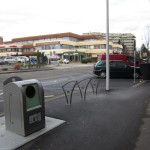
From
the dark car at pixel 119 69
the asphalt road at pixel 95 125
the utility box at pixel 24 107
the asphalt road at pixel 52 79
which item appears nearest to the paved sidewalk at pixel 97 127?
the asphalt road at pixel 95 125

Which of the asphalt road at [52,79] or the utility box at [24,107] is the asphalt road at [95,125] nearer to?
the utility box at [24,107]

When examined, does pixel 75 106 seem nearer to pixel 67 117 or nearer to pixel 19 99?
pixel 67 117

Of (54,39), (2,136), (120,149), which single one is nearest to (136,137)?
(120,149)

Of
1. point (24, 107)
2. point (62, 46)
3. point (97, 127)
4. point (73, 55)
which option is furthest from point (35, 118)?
point (73, 55)

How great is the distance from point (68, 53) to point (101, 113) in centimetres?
6167

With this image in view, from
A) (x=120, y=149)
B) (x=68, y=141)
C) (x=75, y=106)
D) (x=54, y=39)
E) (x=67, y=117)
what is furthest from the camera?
(x=54, y=39)

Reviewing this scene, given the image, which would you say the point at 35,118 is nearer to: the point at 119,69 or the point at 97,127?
the point at 97,127

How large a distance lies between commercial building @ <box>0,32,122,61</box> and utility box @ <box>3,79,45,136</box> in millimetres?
61479

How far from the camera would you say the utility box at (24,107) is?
3649 millimetres

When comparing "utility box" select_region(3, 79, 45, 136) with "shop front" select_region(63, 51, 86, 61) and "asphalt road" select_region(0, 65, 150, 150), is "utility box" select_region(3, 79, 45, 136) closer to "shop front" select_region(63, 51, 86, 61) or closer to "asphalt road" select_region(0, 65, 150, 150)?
"asphalt road" select_region(0, 65, 150, 150)

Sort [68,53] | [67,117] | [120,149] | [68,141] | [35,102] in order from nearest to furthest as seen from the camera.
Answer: [120,149] → [68,141] → [35,102] → [67,117] → [68,53]

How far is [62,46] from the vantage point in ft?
214

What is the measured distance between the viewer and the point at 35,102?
3.93m

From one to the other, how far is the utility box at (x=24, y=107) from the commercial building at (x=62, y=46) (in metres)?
61.5
